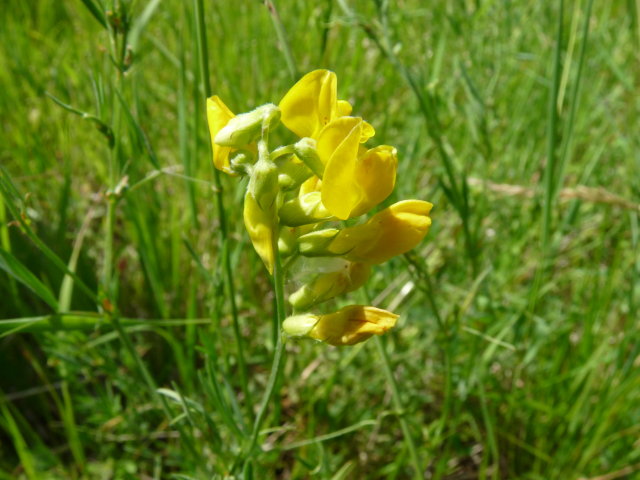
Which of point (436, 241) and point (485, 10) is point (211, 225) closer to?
point (436, 241)

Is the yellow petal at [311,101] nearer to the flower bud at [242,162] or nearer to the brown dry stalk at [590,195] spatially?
the flower bud at [242,162]

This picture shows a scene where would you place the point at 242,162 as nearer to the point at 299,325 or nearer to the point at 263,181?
the point at 263,181

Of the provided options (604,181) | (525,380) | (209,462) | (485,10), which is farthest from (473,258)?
(604,181)

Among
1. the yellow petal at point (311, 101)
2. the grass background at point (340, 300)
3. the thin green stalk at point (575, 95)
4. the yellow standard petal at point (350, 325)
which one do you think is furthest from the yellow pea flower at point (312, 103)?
the thin green stalk at point (575, 95)

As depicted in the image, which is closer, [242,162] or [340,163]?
[340,163]

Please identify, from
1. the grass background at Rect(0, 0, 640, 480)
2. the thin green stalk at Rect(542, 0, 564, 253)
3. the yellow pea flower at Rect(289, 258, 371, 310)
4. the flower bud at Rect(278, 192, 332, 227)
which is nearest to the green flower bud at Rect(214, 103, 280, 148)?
the flower bud at Rect(278, 192, 332, 227)

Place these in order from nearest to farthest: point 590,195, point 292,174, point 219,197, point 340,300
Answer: point 292,174 < point 219,197 < point 590,195 < point 340,300

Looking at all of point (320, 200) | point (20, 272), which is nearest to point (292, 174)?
point (320, 200)

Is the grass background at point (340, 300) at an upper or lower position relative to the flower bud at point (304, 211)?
lower
